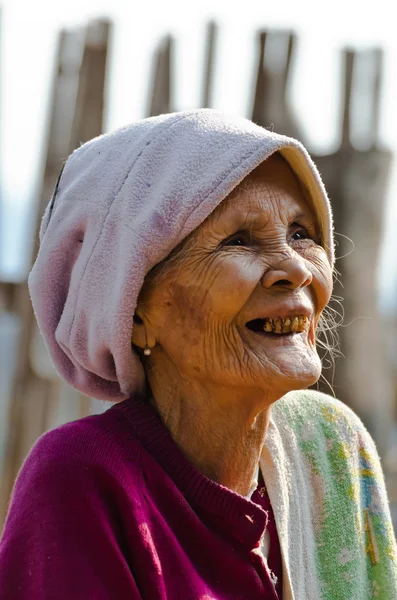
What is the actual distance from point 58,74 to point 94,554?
5.77 metres

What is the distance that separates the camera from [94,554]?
176 centimetres

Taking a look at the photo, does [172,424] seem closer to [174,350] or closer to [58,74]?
[174,350]

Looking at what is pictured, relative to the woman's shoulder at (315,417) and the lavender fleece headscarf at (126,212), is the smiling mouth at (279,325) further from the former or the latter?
the woman's shoulder at (315,417)

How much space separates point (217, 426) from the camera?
204 centimetres

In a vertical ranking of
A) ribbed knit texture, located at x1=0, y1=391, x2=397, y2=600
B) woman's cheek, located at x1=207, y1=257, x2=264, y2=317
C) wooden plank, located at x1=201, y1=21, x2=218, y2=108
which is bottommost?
ribbed knit texture, located at x1=0, y1=391, x2=397, y2=600

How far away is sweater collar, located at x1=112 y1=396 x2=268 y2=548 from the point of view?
77.7 inches

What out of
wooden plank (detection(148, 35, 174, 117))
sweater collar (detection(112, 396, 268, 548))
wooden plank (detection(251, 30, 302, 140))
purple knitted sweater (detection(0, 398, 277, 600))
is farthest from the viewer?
wooden plank (detection(148, 35, 174, 117))

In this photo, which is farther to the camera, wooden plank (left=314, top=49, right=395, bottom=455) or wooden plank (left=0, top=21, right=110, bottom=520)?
wooden plank (left=0, top=21, right=110, bottom=520)

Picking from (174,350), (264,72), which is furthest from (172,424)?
(264,72)

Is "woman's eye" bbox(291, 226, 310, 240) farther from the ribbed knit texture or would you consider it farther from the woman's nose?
the ribbed knit texture

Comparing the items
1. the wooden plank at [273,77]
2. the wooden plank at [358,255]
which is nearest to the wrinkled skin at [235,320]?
the wooden plank at [358,255]

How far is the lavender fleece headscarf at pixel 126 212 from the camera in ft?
6.26

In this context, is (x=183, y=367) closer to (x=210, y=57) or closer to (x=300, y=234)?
(x=300, y=234)

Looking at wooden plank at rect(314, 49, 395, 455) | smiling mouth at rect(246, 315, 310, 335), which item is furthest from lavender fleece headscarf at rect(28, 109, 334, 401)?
wooden plank at rect(314, 49, 395, 455)
